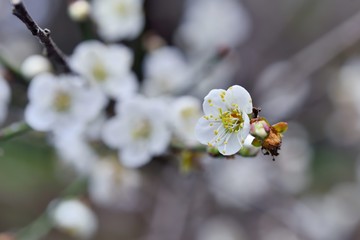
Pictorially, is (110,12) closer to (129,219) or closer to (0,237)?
(0,237)

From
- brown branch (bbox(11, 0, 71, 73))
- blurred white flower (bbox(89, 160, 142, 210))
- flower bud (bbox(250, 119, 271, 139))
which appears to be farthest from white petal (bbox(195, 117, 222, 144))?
blurred white flower (bbox(89, 160, 142, 210))

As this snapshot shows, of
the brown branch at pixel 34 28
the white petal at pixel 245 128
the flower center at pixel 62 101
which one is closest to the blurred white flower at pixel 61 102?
the flower center at pixel 62 101

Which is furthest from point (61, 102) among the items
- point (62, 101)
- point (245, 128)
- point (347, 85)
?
point (347, 85)

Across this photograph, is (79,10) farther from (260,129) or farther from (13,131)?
(260,129)

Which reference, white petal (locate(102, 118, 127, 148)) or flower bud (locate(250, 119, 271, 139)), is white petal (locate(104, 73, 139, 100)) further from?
flower bud (locate(250, 119, 271, 139))

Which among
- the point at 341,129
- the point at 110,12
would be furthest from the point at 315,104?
the point at 110,12

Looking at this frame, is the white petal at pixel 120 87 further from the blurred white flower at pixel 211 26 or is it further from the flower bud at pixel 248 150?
the blurred white flower at pixel 211 26
